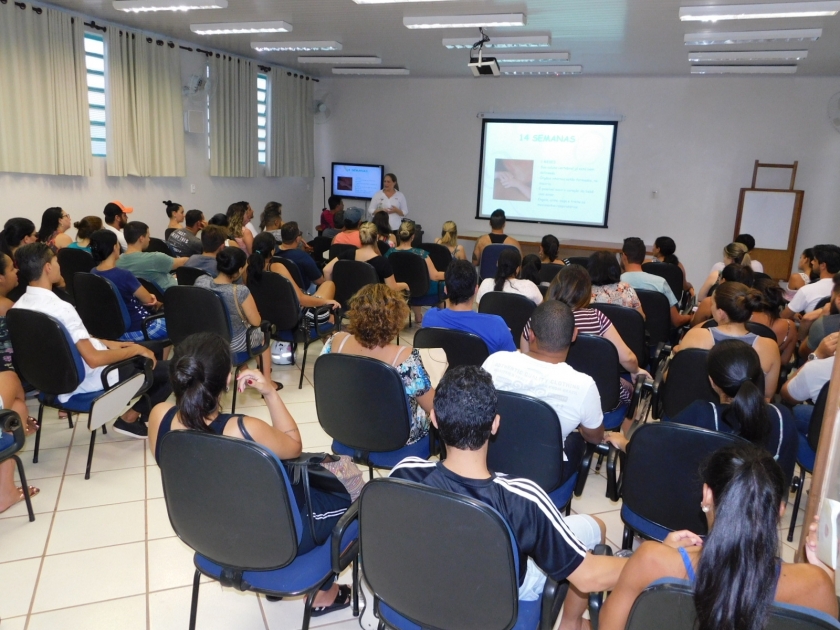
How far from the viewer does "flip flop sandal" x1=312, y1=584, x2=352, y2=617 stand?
2.35m

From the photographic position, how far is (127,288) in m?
4.16

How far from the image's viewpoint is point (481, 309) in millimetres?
4293

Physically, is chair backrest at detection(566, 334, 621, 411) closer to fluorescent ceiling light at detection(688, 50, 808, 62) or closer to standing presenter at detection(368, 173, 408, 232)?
fluorescent ceiling light at detection(688, 50, 808, 62)

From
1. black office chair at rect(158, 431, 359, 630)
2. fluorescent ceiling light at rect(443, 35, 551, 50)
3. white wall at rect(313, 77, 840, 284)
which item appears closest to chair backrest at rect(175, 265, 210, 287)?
black office chair at rect(158, 431, 359, 630)

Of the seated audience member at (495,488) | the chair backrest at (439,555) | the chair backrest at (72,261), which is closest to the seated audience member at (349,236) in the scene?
the chair backrest at (72,261)

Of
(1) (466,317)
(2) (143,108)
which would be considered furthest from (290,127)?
(1) (466,317)

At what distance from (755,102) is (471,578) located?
933cm

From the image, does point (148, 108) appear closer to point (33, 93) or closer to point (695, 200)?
point (33, 93)

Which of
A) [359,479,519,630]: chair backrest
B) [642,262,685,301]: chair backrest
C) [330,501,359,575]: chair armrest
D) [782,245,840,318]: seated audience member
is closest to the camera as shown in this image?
[359,479,519,630]: chair backrest

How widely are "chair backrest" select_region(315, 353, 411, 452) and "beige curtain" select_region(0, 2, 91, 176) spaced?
5415 mm

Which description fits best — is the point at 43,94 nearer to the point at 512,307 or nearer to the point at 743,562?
the point at 512,307

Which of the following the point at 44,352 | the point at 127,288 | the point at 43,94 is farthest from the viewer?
the point at 43,94

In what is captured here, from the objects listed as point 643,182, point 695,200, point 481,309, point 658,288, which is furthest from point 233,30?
point 695,200

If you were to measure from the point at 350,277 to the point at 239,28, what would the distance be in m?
3.69
